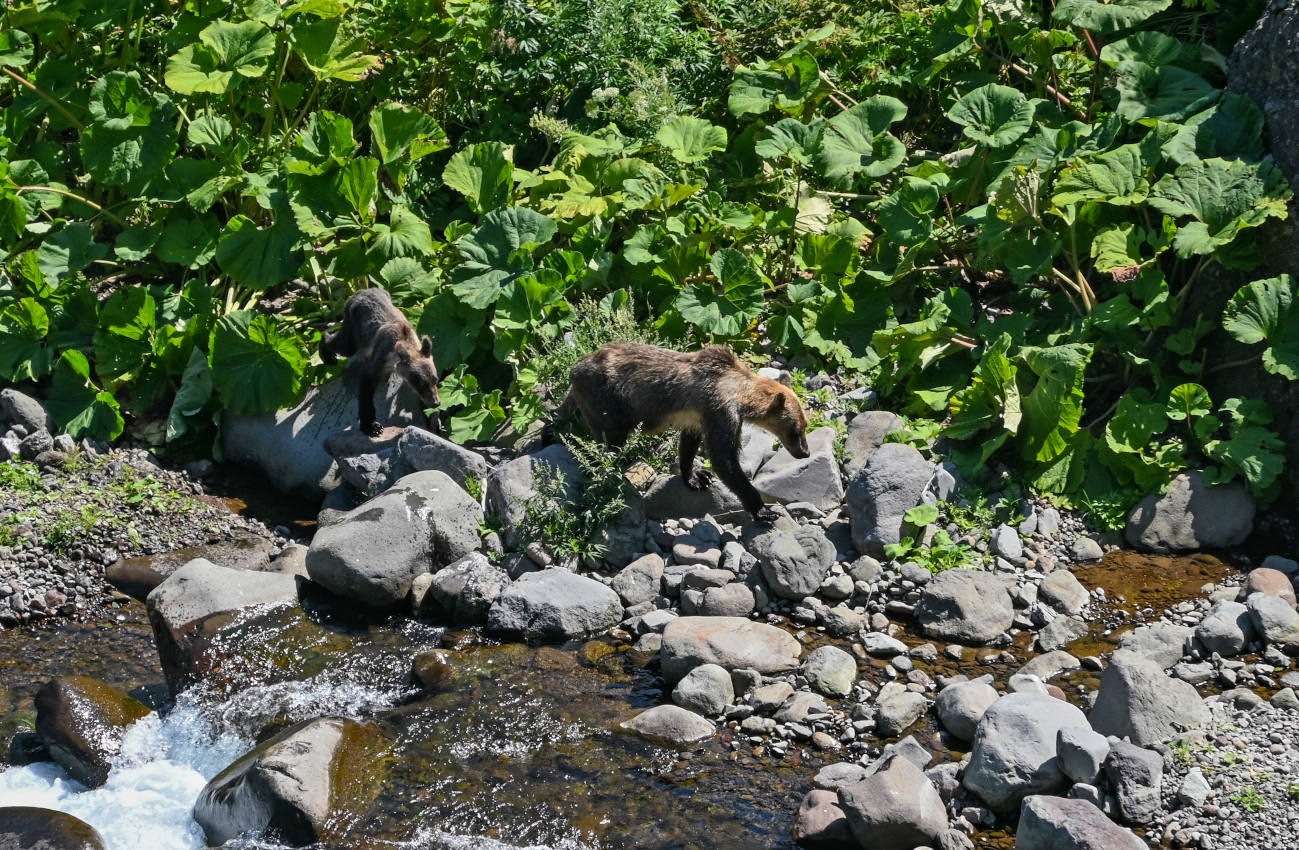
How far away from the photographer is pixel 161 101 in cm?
1120

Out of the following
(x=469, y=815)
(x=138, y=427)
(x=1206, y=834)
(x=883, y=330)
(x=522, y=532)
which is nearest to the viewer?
(x=1206, y=834)

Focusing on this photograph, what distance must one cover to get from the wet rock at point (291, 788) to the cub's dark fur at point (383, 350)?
12.4 ft

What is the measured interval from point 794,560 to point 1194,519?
2886 mm

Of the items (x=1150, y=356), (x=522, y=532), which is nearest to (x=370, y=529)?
(x=522, y=532)

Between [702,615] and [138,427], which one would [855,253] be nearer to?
[702,615]

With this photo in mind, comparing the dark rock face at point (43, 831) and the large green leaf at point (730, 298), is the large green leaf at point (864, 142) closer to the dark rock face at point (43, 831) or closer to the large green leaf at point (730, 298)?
the large green leaf at point (730, 298)

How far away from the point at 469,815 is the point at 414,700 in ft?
4.12

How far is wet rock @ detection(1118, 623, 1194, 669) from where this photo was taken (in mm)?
7426

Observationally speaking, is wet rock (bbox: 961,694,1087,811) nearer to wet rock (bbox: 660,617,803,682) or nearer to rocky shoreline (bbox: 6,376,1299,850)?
rocky shoreline (bbox: 6,376,1299,850)

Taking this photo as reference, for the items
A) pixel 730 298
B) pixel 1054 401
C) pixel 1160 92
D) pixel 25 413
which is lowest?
pixel 25 413

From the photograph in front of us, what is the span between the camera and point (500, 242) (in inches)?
409

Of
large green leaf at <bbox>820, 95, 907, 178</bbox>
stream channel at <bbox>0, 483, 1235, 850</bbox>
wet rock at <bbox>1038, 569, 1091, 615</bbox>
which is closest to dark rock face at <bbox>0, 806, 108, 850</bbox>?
stream channel at <bbox>0, 483, 1235, 850</bbox>

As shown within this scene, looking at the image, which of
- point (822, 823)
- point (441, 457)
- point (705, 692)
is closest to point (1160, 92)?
point (705, 692)

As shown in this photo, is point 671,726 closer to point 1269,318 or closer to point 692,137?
point 1269,318
